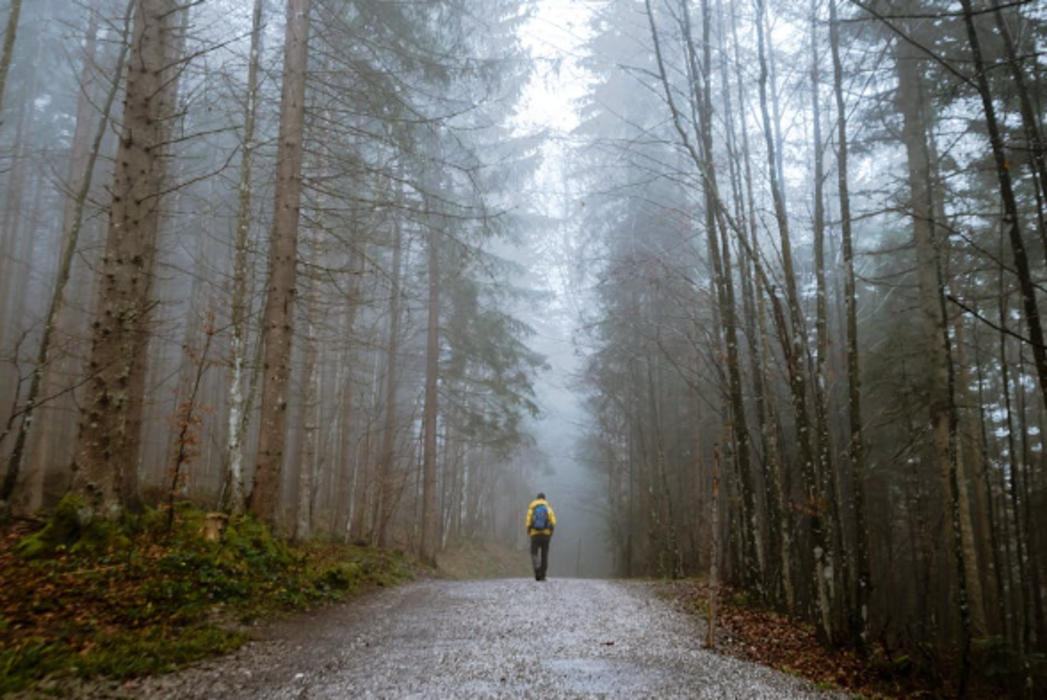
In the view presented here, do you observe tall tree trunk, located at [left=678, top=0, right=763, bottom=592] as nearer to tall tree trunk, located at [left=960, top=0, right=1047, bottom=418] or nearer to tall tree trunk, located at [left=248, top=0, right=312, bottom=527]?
tall tree trunk, located at [left=960, top=0, right=1047, bottom=418]

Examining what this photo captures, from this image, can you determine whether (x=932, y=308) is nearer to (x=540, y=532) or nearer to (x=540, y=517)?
(x=540, y=517)

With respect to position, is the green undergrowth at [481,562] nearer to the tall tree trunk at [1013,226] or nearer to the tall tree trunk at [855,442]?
the tall tree trunk at [855,442]

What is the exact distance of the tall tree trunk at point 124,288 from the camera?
6.35 metres

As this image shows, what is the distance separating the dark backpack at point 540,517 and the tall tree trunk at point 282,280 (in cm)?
664

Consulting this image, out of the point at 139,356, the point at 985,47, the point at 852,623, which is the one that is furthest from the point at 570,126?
the point at 852,623

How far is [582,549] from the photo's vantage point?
5262 cm

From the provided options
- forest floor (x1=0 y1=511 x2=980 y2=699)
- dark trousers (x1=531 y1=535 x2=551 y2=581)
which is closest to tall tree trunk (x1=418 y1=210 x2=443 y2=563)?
dark trousers (x1=531 y1=535 x2=551 y2=581)

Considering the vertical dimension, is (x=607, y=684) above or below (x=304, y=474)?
below

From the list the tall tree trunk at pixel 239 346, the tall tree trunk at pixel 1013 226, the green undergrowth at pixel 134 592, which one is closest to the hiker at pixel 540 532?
the green undergrowth at pixel 134 592

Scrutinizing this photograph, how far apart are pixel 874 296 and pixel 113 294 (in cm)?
1687

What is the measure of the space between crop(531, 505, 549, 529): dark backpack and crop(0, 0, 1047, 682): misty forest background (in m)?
3.42

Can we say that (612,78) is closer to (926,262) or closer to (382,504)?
(926,262)

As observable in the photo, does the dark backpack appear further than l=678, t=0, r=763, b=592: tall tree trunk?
Yes

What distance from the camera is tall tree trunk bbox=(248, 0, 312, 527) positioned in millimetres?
8648
